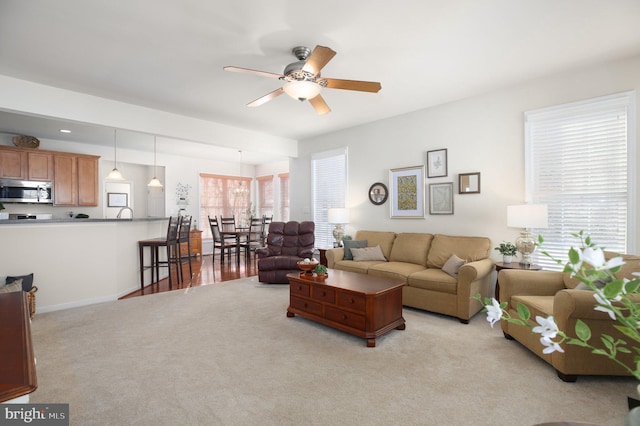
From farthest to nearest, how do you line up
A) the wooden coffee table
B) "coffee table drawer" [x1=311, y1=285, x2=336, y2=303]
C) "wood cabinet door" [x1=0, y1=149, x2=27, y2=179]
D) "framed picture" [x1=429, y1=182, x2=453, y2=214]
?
"wood cabinet door" [x1=0, y1=149, x2=27, y2=179]
"framed picture" [x1=429, y1=182, x2=453, y2=214]
"coffee table drawer" [x1=311, y1=285, x2=336, y2=303]
the wooden coffee table

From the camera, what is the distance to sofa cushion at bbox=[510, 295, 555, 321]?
8.16 feet

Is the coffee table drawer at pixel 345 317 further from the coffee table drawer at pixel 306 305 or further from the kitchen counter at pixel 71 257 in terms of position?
the kitchen counter at pixel 71 257

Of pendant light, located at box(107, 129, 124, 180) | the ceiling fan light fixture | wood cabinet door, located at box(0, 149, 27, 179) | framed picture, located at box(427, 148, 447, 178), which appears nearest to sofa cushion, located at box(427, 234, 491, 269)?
framed picture, located at box(427, 148, 447, 178)

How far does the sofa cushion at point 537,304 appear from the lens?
249cm

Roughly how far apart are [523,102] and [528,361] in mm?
2981

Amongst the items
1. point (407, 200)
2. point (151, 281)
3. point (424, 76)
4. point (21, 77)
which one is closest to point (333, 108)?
point (424, 76)

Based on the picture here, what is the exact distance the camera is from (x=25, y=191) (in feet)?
19.3

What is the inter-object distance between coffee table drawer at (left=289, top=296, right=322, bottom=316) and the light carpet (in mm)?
146

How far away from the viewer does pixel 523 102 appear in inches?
151

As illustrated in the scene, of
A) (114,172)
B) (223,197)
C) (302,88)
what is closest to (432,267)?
(302,88)

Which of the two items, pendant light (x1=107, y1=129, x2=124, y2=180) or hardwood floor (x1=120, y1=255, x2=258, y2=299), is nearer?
hardwood floor (x1=120, y1=255, x2=258, y2=299)

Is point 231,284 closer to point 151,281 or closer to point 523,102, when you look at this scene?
point 151,281

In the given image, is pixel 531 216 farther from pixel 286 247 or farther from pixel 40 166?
pixel 40 166

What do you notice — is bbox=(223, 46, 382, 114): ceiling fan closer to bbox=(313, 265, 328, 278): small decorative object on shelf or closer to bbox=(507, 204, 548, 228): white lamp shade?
bbox=(313, 265, 328, 278): small decorative object on shelf
